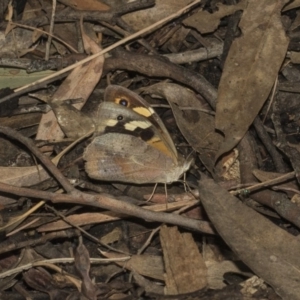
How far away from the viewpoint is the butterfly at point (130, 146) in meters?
3.57

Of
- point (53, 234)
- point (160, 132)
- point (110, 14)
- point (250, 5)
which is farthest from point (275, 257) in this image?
point (110, 14)

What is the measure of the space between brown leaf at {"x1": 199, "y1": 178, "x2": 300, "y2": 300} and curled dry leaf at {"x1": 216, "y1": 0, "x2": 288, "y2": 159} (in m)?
0.56

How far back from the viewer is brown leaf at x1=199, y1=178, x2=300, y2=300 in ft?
9.96

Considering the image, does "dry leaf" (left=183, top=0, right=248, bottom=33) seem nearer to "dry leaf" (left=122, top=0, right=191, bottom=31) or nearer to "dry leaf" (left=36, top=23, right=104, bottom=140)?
"dry leaf" (left=122, top=0, right=191, bottom=31)

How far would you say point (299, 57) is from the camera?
12.3 feet

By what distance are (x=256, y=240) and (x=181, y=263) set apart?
1.35 feet

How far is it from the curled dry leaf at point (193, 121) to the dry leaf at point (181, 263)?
0.43 m

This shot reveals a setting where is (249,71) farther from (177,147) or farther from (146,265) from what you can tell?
(146,265)

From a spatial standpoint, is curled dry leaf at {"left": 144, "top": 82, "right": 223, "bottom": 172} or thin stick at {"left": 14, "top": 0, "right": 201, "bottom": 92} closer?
curled dry leaf at {"left": 144, "top": 82, "right": 223, "bottom": 172}


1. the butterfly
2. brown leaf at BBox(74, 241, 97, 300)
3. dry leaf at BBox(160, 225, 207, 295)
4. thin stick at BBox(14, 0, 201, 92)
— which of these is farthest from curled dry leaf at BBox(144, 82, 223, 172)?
brown leaf at BBox(74, 241, 97, 300)

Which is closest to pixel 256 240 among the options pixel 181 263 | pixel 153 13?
pixel 181 263

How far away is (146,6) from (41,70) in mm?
636

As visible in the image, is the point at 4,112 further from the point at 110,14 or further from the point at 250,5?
the point at 250,5

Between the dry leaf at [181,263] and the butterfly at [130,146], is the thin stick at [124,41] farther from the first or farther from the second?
the dry leaf at [181,263]
